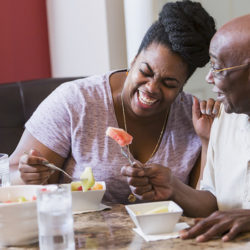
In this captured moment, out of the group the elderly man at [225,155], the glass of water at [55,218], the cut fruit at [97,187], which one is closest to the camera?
the glass of water at [55,218]

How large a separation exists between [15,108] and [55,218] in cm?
141

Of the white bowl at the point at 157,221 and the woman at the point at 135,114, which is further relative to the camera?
the woman at the point at 135,114

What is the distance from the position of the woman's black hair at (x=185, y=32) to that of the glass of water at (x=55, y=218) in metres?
1.05

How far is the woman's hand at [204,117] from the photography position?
88.5 inches

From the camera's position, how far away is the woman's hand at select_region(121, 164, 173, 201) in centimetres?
176

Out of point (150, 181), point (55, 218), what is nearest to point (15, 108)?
point (150, 181)

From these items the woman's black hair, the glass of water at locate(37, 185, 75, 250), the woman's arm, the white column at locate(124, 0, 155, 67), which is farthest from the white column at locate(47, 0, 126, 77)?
the glass of water at locate(37, 185, 75, 250)

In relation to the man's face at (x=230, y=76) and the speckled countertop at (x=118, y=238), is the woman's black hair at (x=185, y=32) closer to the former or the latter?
the man's face at (x=230, y=76)

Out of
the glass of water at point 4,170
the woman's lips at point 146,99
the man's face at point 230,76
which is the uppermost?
the man's face at point 230,76

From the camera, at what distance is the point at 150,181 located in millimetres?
1830

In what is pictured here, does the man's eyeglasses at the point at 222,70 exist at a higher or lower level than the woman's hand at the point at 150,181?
higher

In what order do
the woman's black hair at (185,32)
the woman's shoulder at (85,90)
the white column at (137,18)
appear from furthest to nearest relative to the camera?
the white column at (137,18), the woman's shoulder at (85,90), the woman's black hair at (185,32)

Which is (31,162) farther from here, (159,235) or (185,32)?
(185,32)

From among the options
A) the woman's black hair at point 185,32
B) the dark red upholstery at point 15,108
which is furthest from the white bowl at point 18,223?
the dark red upholstery at point 15,108
